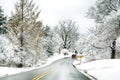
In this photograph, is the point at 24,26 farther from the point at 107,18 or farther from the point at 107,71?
the point at 107,71

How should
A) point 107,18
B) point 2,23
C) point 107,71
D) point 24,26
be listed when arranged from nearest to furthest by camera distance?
point 107,71 < point 107,18 < point 24,26 < point 2,23

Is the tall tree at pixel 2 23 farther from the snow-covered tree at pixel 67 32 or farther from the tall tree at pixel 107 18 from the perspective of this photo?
the snow-covered tree at pixel 67 32

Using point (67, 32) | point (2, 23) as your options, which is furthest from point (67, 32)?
point (2, 23)

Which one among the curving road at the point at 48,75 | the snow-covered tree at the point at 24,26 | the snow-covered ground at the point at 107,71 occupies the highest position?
the snow-covered tree at the point at 24,26

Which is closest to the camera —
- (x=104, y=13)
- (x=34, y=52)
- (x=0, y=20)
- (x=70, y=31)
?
(x=104, y=13)

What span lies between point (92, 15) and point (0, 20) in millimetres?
15701

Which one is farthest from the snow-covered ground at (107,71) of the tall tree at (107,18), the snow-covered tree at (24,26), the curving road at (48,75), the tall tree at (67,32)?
the tall tree at (67,32)

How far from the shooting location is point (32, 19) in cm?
3559

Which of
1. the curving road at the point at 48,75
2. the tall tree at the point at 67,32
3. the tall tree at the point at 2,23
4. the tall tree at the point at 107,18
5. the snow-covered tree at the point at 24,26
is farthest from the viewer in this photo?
the tall tree at the point at 67,32

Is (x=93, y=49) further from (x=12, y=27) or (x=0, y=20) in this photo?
(x=0, y=20)

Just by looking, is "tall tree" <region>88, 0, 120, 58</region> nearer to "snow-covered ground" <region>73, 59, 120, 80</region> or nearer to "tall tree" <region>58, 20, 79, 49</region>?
"snow-covered ground" <region>73, 59, 120, 80</region>

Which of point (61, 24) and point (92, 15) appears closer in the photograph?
point (92, 15)

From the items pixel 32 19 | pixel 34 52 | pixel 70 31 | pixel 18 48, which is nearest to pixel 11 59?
pixel 18 48

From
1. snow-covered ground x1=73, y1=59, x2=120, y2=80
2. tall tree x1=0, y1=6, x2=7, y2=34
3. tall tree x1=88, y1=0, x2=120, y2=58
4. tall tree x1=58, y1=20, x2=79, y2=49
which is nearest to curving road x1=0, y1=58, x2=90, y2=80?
snow-covered ground x1=73, y1=59, x2=120, y2=80
